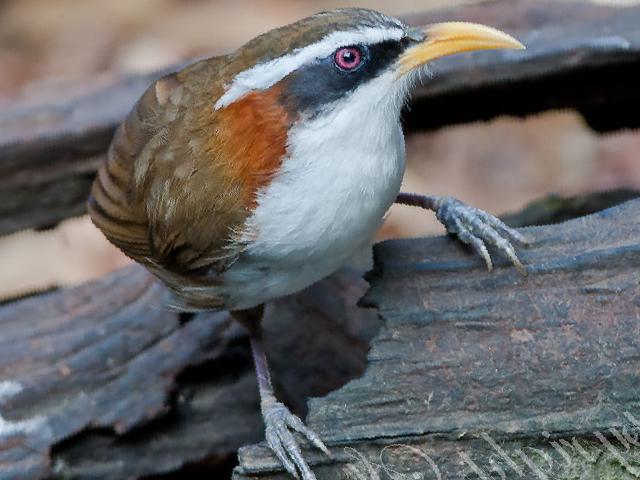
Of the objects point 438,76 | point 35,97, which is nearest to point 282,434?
point 438,76

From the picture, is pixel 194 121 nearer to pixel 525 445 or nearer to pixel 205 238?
pixel 205 238

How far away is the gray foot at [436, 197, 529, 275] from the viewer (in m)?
3.76

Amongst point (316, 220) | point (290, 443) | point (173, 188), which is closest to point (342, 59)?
point (316, 220)

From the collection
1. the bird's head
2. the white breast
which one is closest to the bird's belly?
the white breast

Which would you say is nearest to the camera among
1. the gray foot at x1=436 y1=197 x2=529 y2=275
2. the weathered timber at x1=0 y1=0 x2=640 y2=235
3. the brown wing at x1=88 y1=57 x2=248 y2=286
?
the brown wing at x1=88 y1=57 x2=248 y2=286

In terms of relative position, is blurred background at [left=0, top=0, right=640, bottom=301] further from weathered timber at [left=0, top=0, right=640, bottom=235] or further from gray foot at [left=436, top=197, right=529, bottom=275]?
gray foot at [left=436, top=197, right=529, bottom=275]

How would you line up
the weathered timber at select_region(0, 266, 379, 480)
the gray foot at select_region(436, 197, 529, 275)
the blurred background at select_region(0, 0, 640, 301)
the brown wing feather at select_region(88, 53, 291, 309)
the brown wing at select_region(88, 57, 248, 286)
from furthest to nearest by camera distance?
1. the blurred background at select_region(0, 0, 640, 301)
2. the weathered timber at select_region(0, 266, 379, 480)
3. the gray foot at select_region(436, 197, 529, 275)
4. the brown wing at select_region(88, 57, 248, 286)
5. the brown wing feather at select_region(88, 53, 291, 309)

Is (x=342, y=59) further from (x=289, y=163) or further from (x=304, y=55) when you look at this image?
(x=289, y=163)

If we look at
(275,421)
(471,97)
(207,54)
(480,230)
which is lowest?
(275,421)

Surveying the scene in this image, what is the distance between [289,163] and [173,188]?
0.56m

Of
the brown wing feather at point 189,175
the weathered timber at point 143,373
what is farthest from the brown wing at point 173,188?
the weathered timber at point 143,373

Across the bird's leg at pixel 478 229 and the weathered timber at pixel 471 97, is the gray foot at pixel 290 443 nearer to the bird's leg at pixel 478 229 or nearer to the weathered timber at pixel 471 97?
the bird's leg at pixel 478 229

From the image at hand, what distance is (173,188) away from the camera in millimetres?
3787

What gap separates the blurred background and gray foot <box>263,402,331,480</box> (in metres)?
2.82
